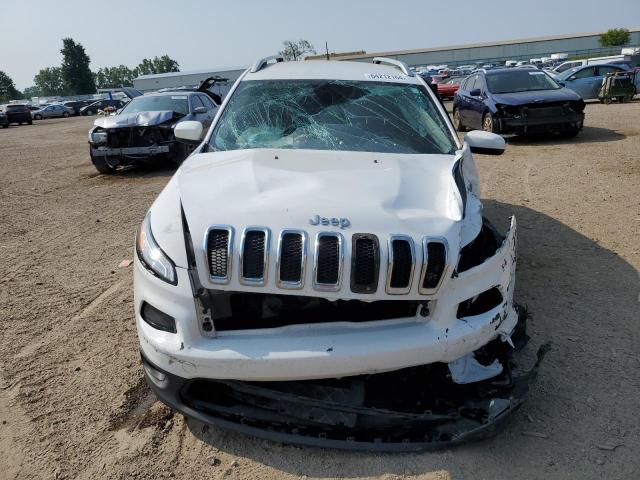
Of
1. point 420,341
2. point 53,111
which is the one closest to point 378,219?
point 420,341

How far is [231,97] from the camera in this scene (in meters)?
4.11

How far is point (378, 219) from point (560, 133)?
10.6 meters

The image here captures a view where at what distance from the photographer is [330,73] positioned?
4320 millimetres

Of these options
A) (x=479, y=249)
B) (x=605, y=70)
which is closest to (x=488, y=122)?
(x=479, y=249)

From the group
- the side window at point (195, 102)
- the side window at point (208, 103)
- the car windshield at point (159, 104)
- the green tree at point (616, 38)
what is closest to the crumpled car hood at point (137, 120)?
the car windshield at point (159, 104)

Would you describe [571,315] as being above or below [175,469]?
below

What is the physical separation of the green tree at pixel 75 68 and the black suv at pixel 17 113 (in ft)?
227

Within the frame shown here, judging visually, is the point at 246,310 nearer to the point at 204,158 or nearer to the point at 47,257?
the point at 204,158

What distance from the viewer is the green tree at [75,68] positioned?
3767 inches

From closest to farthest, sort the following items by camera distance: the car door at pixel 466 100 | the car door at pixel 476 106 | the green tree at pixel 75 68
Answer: the car door at pixel 476 106
the car door at pixel 466 100
the green tree at pixel 75 68

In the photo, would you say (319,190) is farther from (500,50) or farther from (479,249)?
(500,50)

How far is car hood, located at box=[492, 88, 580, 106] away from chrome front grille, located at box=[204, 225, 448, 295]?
31.1 ft

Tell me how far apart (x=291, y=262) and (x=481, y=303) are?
0.97 meters

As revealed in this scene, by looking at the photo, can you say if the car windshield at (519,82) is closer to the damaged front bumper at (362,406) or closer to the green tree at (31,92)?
the damaged front bumper at (362,406)
